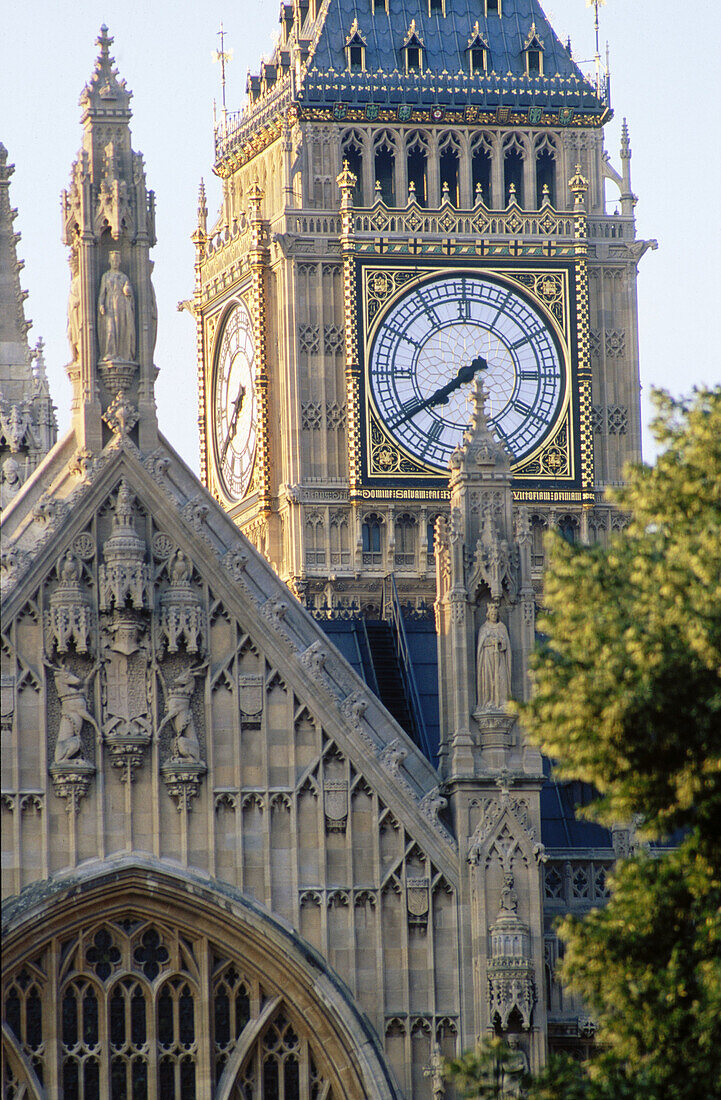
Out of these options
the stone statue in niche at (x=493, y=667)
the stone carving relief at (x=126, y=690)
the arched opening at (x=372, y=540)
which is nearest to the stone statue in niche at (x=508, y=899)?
the stone statue in niche at (x=493, y=667)

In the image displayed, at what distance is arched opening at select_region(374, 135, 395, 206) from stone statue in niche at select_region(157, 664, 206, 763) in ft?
134

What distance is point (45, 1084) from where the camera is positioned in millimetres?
49750

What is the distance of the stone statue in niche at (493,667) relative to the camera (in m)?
51.0

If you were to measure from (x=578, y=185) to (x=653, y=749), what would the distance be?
47.0m

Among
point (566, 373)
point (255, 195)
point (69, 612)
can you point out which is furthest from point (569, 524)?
point (69, 612)

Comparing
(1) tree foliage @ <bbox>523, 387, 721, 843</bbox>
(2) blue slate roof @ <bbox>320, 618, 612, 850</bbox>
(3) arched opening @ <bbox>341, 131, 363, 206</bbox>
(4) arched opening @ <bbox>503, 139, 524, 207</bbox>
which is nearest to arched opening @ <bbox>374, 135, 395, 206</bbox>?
(3) arched opening @ <bbox>341, 131, 363, 206</bbox>

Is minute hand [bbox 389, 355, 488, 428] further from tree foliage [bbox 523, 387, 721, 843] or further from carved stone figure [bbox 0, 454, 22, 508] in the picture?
tree foliage [bbox 523, 387, 721, 843]

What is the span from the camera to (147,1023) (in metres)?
50.1

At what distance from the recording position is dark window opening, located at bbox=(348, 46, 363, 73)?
90.8 m

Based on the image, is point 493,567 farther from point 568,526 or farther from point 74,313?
point 568,526

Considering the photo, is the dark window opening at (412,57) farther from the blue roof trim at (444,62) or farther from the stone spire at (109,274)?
the stone spire at (109,274)

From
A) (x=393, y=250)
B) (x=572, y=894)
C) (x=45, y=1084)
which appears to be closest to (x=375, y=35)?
(x=393, y=250)

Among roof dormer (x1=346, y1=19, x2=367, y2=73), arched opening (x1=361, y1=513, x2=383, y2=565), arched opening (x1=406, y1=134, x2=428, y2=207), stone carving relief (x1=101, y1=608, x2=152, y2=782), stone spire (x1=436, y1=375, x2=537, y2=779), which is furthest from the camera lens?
roof dormer (x1=346, y1=19, x2=367, y2=73)

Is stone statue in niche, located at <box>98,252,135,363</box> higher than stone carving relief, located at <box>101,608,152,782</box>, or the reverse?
stone statue in niche, located at <box>98,252,135,363</box>
